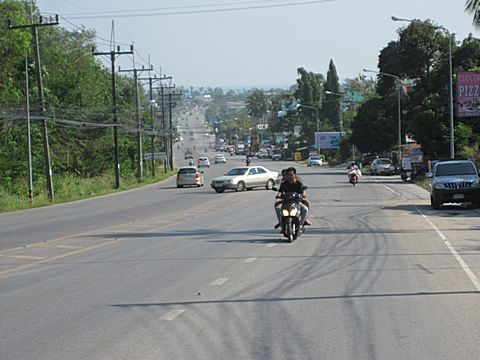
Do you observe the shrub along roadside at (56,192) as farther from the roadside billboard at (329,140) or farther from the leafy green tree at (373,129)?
the roadside billboard at (329,140)

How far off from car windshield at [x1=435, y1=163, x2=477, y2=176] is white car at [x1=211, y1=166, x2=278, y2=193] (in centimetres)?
1821

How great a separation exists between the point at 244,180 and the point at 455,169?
20.1 metres

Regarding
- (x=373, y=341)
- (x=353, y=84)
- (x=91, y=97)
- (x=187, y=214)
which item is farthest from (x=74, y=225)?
(x=353, y=84)

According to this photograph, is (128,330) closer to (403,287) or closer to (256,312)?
(256,312)

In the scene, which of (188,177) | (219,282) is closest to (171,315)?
(219,282)

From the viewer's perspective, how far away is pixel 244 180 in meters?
48.8

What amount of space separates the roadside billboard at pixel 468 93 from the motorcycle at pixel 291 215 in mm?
27957

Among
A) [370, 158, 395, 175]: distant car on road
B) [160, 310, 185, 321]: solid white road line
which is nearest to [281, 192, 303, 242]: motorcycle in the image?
[160, 310, 185, 321]: solid white road line

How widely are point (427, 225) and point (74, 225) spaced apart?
11.6 meters

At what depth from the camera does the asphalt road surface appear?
336 inches

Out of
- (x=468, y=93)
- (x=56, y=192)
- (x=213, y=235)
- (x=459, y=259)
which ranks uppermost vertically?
(x=468, y=93)

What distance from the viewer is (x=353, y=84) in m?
176

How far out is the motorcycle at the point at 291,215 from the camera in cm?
1911

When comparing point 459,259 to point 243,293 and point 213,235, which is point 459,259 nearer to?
point 243,293
